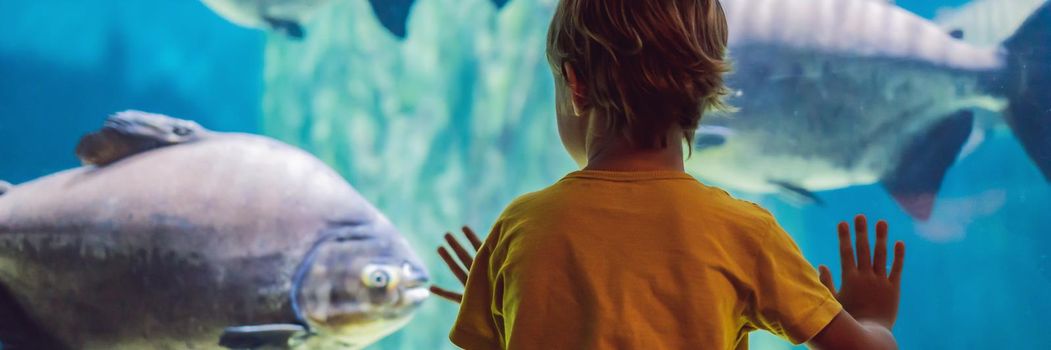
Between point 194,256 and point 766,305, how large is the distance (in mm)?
1829

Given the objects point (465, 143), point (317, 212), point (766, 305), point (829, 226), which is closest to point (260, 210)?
point (317, 212)

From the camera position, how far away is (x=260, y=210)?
2.33 m

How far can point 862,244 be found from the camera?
0.97m

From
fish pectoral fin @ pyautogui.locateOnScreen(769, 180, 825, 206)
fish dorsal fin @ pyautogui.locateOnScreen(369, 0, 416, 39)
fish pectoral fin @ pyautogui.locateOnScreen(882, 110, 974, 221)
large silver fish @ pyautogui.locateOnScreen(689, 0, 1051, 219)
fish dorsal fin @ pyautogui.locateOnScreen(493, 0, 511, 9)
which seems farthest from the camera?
fish dorsal fin @ pyautogui.locateOnScreen(493, 0, 511, 9)

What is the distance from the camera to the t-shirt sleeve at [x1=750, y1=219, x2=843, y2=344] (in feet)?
2.82

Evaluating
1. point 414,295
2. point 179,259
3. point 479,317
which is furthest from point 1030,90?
point 179,259

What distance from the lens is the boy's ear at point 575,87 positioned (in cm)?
96

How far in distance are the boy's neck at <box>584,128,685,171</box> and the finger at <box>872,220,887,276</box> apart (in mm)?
232

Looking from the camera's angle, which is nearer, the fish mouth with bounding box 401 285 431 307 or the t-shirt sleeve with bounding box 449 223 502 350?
the t-shirt sleeve with bounding box 449 223 502 350

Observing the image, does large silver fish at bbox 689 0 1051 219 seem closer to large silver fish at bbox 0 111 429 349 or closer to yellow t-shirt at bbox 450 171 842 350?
large silver fish at bbox 0 111 429 349

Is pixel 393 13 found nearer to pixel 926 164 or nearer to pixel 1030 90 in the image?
pixel 926 164

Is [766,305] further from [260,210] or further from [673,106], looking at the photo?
[260,210]

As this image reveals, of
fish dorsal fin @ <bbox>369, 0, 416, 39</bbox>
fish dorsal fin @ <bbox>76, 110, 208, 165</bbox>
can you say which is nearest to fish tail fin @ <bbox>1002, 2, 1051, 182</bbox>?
fish dorsal fin @ <bbox>369, 0, 416, 39</bbox>

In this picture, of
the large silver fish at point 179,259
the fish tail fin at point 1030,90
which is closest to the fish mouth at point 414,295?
the large silver fish at point 179,259
